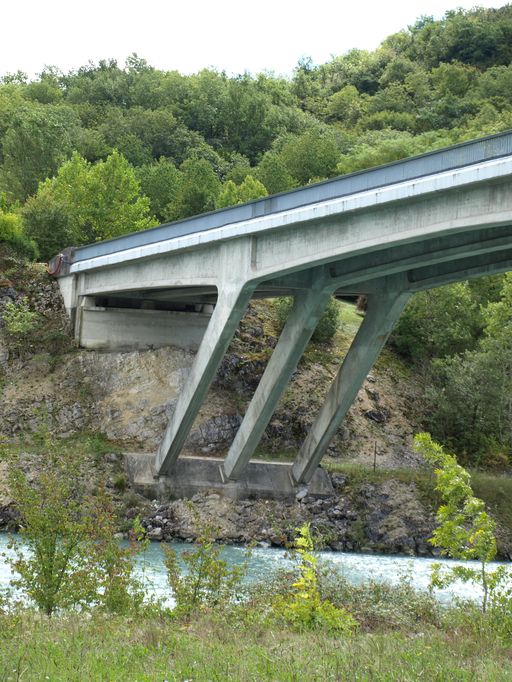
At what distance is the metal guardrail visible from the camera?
2205 centimetres

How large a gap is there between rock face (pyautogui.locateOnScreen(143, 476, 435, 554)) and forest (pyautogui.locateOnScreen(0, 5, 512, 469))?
405 inches

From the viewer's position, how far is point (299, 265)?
28203mm

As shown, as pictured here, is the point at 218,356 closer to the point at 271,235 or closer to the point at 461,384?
the point at 271,235

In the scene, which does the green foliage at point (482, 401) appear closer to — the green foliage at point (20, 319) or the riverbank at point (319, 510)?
the riverbank at point (319, 510)

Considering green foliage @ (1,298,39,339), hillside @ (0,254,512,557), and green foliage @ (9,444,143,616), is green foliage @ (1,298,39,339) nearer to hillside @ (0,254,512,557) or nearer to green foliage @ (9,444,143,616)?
hillside @ (0,254,512,557)

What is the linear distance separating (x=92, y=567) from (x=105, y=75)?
10710 centimetres

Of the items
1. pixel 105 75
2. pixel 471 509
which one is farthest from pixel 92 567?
pixel 105 75

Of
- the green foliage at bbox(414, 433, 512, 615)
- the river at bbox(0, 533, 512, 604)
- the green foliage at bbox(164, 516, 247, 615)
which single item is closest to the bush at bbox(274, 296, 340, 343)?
the river at bbox(0, 533, 512, 604)

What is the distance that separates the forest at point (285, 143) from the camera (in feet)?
151

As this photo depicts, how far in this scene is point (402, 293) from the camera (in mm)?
32375

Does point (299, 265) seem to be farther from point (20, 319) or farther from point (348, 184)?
point (20, 319)

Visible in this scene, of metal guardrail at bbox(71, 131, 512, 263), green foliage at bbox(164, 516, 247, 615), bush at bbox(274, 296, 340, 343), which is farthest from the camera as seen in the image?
bush at bbox(274, 296, 340, 343)

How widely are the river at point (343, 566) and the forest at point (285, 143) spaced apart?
15.2 meters

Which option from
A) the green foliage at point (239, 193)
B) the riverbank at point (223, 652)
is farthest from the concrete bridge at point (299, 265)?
the green foliage at point (239, 193)
